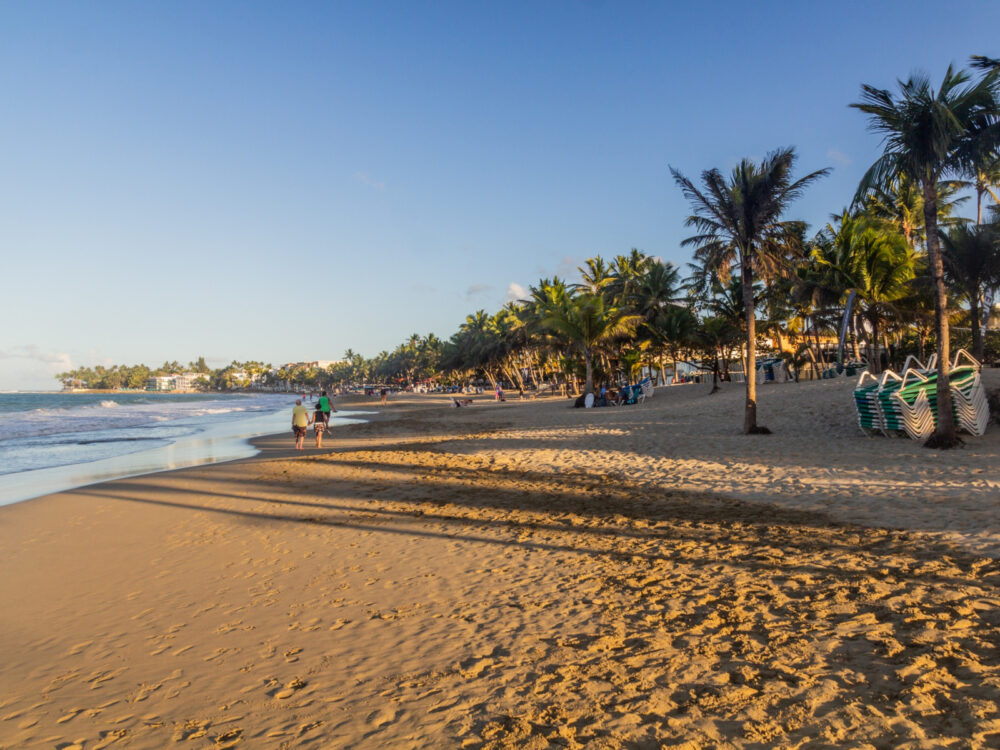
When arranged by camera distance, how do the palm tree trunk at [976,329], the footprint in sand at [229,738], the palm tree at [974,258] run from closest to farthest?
the footprint in sand at [229,738] → the palm tree trunk at [976,329] → the palm tree at [974,258]

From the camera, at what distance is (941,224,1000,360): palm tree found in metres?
18.1

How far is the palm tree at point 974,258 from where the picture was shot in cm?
1808

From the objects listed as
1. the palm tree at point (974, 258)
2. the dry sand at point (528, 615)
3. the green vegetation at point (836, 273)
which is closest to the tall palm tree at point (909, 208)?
the green vegetation at point (836, 273)

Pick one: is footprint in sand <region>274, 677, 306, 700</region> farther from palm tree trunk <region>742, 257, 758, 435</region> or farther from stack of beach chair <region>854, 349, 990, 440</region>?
palm tree trunk <region>742, 257, 758, 435</region>

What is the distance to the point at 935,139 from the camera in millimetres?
10234

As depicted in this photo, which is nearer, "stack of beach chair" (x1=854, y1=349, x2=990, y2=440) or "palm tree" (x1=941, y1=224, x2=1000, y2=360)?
"stack of beach chair" (x1=854, y1=349, x2=990, y2=440)

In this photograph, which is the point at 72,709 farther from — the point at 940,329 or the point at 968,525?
the point at 940,329

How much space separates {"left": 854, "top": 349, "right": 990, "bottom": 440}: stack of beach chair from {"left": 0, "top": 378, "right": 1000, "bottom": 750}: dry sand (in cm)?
182

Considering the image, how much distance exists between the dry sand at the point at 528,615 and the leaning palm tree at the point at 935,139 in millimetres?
2419

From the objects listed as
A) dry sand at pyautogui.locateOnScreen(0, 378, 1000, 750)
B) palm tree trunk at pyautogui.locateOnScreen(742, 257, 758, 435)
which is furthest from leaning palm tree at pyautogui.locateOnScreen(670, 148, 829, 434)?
dry sand at pyautogui.locateOnScreen(0, 378, 1000, 750)

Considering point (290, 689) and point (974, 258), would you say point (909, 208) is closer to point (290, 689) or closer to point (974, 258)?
point (974, 258)

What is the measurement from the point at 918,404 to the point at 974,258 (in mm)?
10429

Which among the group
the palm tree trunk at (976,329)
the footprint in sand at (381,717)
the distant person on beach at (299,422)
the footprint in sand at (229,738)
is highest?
the palm tree trunk at (976,329)

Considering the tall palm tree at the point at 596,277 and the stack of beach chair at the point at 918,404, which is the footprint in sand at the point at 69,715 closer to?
the stack of beach chair at the point at 918,404
